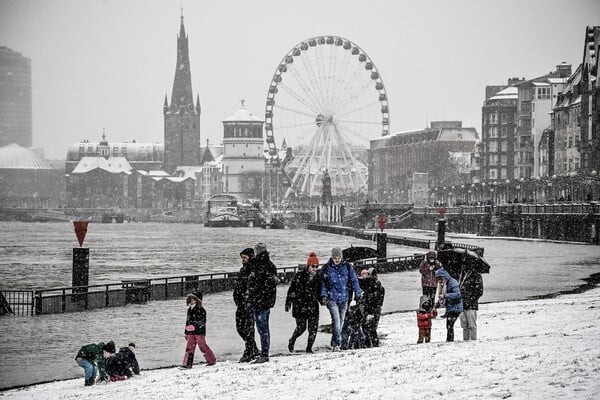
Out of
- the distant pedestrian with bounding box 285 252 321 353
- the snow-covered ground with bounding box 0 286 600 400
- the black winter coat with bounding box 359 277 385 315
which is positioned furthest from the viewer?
the black winter coat with bounding box 359 277 385 315

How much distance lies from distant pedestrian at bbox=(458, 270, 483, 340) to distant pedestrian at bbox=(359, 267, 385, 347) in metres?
1.93

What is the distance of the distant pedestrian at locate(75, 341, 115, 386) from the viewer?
20.8 metres

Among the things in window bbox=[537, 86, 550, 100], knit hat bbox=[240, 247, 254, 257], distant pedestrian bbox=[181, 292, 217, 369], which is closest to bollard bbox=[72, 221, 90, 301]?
distant pedestrian bbox=[181, 292, 217, 369]

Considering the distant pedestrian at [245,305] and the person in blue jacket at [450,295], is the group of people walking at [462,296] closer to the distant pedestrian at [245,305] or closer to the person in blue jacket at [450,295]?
the person in blue jacket at [450,295]

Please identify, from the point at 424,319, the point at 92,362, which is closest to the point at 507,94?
the point at 424,319

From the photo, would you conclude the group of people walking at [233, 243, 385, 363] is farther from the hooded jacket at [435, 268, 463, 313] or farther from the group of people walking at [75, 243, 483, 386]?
the hooded jacket at [435, 268, 463, 313]

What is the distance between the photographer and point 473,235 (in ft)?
347

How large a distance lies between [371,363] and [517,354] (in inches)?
98.4

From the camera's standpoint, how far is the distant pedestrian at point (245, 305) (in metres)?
20.8

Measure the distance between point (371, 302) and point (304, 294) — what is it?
5.43ft

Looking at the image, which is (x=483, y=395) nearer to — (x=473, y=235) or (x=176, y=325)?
(x=176, y=325)

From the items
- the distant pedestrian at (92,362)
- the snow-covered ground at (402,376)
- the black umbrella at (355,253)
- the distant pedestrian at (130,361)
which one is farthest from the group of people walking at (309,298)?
the black umbrella at (355,253)

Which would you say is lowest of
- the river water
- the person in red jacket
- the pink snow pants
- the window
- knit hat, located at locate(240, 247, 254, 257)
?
the river water

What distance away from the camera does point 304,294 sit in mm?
22391
